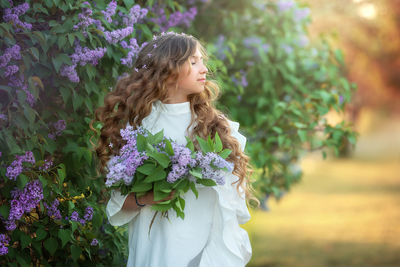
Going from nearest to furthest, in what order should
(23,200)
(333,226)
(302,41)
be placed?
1. (23,200)
2. (302,41)
3. (333,226)

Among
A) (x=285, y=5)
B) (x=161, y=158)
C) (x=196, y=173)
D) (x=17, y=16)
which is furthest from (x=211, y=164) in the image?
(x=285, y=5)

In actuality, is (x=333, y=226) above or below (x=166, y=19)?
below

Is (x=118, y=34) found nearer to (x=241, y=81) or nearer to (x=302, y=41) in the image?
(x=241, y=81)

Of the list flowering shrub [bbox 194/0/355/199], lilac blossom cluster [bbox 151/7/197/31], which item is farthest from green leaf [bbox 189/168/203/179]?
flowering shrub [bbox 194/0/355/199]

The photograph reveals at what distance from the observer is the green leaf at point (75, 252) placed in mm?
2908

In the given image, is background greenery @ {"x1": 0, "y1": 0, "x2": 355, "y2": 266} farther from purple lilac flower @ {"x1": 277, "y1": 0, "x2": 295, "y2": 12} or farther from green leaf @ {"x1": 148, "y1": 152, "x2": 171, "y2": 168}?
green leaf @ {"x1": 148, "y1": 152, "x2": 171, "y2": 168}

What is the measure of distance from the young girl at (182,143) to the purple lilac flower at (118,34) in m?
0.24

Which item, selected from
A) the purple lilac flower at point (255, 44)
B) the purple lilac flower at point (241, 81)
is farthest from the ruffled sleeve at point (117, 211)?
the purple lilac flower at point (255, 44)

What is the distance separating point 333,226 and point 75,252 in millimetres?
8557

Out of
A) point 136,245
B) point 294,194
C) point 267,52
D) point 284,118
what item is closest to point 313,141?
point 284,118

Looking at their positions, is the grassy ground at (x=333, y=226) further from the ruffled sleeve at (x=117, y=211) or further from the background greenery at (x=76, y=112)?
the ruffled sleeve at (x=117, y=211)

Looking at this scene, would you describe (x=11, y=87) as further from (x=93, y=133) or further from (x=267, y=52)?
(x=267, y=52)

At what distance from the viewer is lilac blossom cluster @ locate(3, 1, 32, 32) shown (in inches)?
104

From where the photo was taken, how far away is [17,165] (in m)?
2.62
